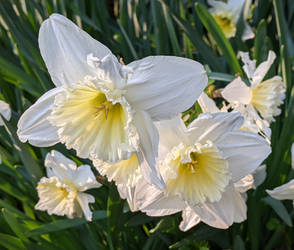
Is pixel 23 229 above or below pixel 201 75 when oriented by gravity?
below

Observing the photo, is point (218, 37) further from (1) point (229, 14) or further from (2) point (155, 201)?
(2) point (155, 201)

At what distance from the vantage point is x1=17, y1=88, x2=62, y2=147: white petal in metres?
1.01

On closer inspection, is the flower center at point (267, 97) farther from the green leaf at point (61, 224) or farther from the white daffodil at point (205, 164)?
the green leaf at point (61, 224)

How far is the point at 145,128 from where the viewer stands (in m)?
0.92

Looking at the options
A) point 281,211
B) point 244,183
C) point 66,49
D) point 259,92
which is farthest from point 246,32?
point 66,49

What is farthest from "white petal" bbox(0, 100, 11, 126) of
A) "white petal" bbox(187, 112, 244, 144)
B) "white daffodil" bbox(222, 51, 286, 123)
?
"white daffodil" bbox(222, 51, 286, 123)

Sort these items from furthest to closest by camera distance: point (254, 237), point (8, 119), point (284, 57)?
point (284, 57), point (254, 237), point (8, 119)

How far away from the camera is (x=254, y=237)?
5.21 ft

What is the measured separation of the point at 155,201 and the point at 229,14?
1.56m

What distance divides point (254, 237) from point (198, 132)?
73cm

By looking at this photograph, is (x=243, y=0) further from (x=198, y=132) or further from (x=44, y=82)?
(x=198, y=132)

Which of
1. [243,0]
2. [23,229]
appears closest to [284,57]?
[243,0]

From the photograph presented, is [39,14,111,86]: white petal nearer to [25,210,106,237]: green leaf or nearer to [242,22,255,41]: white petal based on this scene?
[25,210,106,237]: green leaf

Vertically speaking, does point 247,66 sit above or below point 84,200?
above
